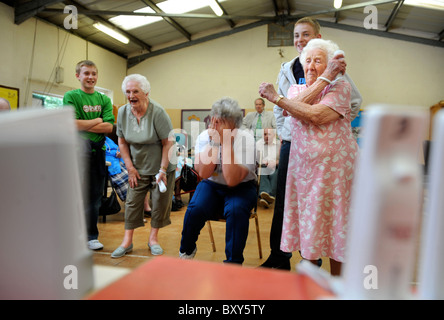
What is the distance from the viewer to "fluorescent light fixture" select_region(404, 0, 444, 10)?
19.3ft

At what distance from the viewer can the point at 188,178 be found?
15.6ft

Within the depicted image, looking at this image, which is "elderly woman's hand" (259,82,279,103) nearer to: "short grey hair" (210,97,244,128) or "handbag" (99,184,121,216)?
"short grey hair" (210,97,244,128)

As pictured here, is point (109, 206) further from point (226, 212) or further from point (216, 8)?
point (216, 8)

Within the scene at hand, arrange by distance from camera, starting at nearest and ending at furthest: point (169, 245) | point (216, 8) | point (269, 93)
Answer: point (269, 93) → point (169, 245) → point (216, 8)

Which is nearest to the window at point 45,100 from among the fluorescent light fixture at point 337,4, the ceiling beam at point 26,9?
the ceiling beam at point 26,9

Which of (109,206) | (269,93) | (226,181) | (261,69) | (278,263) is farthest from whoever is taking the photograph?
(261,69)

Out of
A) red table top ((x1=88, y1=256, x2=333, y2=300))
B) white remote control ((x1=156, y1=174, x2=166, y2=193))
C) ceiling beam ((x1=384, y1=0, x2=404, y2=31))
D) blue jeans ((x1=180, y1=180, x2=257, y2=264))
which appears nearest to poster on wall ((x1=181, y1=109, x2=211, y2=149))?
ceiling beam ((x1=384, y1=0, x2=404, y2=31))

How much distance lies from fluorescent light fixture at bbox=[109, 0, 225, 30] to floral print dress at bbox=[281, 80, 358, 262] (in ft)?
19.5

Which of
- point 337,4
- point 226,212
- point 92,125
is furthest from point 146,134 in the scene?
point 337,4

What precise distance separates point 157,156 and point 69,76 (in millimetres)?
5090

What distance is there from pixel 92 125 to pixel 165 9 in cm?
505

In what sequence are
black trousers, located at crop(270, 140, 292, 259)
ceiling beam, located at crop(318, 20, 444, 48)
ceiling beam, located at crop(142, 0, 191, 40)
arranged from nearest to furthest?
1. black trousers, located at crop(270, 140, 292, 259)
2. ceiling beam, located at crop(142, 0, 191, 40)
3. ceiling beam, located at crop(318, 20, 444, 48)

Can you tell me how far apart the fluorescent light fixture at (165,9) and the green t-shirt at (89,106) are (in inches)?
180
